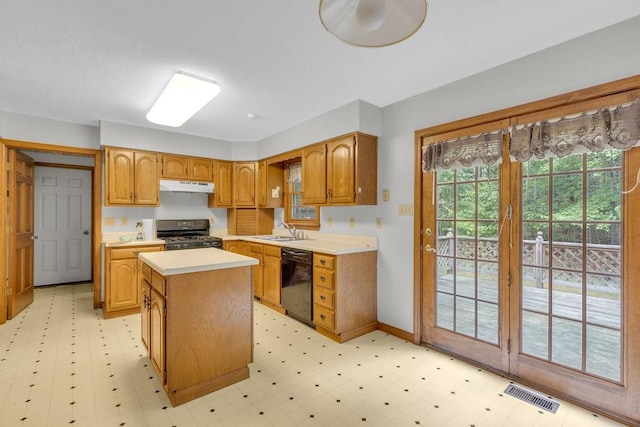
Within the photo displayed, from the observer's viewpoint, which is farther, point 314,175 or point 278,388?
point 314,175

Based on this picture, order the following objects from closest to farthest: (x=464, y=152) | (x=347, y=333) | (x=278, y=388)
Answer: (x=278, y=388) < (x=464, y=152) < (x=347, y=333)

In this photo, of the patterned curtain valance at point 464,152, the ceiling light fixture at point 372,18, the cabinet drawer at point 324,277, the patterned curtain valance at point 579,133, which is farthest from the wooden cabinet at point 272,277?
the ceiling light fixture at point 372,18

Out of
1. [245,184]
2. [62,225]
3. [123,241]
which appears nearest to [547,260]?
[245,184]

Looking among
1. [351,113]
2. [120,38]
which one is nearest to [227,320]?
[120,38]

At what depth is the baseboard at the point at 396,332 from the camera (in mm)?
3059

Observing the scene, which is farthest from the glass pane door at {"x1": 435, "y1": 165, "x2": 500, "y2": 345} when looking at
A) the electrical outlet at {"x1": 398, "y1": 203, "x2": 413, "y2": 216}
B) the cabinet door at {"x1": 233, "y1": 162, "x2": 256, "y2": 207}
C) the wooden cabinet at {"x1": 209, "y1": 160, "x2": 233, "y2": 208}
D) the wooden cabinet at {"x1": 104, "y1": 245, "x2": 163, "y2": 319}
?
the wooden cabinet at {"x1": 104, "y1": 245, "x2": 163, "y2": 319}

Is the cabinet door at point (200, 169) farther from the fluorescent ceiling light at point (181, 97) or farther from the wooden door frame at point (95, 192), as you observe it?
the fluorescent ceiling light at point (181, 97)

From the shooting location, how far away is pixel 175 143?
4.38 metres

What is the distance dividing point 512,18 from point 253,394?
2.95 metres

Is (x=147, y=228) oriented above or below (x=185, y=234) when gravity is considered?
above

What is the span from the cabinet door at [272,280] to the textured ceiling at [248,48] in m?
1.94

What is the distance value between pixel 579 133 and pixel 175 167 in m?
4.46

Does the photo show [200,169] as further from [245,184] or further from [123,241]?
[123,241]

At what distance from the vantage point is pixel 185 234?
467 centimetres
